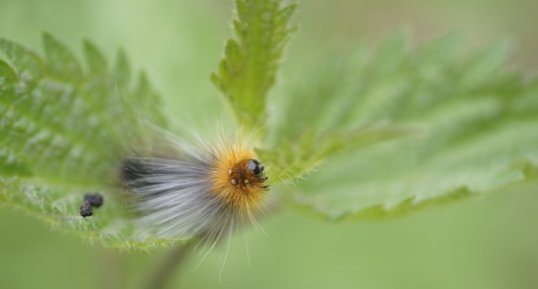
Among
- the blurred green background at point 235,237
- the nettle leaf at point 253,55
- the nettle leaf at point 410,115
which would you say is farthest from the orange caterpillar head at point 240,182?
the blurred green background at point 235,237

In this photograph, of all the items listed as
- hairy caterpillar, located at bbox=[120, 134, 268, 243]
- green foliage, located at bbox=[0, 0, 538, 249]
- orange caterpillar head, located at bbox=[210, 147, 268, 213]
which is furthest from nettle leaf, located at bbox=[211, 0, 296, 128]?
orange caterpillar head, located at bbox=[210, 147, 268, 213]

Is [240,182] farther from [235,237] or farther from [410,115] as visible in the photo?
[235,237]

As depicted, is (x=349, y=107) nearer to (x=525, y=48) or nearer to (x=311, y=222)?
(x=311, y=222)

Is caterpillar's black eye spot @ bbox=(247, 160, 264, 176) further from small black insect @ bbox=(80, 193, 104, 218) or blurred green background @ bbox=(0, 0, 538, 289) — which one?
blurred green background @ bbox=(0, 0, 538, 289)

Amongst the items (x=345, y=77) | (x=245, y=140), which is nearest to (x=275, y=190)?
(x=245, y=140)

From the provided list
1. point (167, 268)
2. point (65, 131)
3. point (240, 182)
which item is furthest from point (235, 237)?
point (240, 182)

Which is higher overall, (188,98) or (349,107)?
(188,98)

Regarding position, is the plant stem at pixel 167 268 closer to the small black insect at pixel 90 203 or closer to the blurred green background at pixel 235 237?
the small black insect at pixel 90 203
